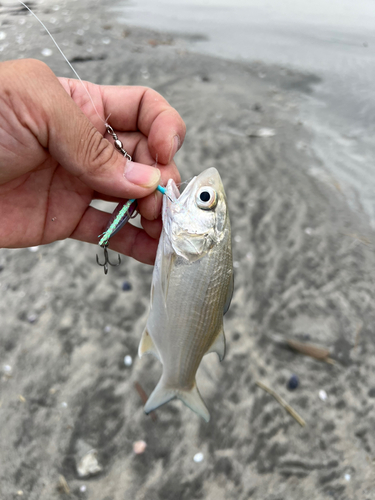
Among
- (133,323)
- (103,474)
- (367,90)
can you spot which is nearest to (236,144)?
(133,323)

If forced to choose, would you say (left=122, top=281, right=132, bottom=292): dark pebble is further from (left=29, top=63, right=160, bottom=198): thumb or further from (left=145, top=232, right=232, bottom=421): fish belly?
(left=29, top=63, right=160, bottom=198): thumb

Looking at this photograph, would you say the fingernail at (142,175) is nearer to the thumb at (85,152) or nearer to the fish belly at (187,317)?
the thumb at (85,152)

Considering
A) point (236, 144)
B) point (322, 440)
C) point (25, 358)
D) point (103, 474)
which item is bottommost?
point (322, 440)

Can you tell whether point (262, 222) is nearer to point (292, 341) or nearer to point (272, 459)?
point (292, 341)

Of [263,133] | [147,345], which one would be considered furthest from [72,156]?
[263,133]

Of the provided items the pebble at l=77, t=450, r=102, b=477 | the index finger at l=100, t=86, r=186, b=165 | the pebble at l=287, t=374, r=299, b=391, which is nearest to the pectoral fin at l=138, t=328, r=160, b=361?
the pebble at l=77, t=450, r=102, b=477

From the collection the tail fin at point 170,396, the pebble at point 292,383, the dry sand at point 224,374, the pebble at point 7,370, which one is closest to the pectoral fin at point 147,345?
the tail fin at point 170,396
